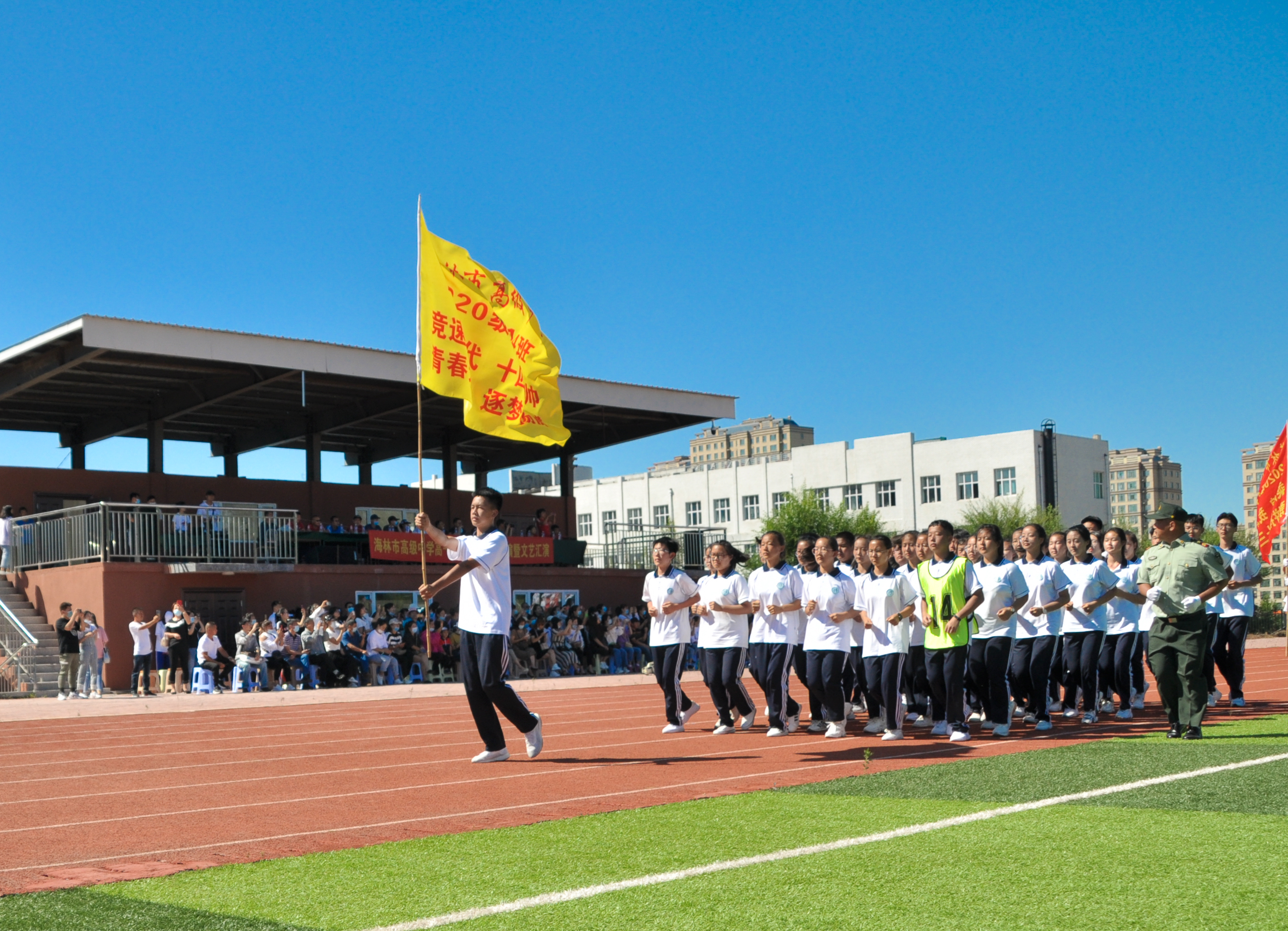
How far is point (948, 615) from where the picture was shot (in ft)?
35.6

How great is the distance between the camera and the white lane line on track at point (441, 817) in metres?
6.29

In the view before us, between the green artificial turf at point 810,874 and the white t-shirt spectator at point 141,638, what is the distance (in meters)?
18.9

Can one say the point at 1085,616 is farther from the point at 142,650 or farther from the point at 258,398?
the point at 258,398

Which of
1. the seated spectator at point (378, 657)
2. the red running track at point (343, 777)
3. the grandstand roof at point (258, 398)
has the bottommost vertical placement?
the seated spectator at point (378, 657)

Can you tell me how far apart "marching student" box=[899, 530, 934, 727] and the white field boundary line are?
372 centimetres

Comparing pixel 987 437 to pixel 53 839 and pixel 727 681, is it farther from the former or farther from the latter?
pixel 53 839

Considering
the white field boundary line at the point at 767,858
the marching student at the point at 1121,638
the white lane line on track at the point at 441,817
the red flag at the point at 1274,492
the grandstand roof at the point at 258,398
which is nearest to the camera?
the white field boundary line at the point at 767,858

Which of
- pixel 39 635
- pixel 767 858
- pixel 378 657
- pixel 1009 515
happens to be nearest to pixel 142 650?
pixel 39 635

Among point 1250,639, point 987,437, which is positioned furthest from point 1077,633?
point 987,437

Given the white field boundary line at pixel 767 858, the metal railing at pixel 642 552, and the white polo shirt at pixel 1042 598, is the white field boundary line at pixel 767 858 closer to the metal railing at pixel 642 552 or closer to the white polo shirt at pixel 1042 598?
the white polo shirt at pixel 1042 598

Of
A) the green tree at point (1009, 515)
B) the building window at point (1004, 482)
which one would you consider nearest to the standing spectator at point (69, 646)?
the green tree at point (1009, 515)

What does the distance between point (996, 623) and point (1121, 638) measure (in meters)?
2.14

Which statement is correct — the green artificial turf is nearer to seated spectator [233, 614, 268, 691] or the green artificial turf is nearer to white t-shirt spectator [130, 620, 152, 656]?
seated spectator [233, 614, 268, 691]

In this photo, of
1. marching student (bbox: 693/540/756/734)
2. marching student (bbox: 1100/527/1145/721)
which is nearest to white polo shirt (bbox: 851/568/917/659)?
marching student (bbox: 693/540/756/734)
